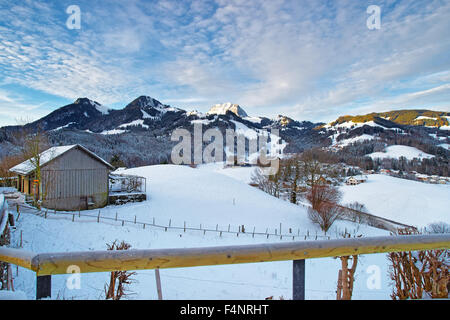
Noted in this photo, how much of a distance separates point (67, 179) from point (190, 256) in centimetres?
2298

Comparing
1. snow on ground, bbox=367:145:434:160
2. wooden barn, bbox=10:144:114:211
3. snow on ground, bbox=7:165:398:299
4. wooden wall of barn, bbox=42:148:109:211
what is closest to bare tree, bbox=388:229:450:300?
A: snow on ground, bbox=7:165:398:299

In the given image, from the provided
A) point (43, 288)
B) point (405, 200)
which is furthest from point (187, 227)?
point (405, 200)

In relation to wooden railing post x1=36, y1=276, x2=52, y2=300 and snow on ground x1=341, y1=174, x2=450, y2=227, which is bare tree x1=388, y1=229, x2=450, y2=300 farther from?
snow on ground x1=341, y1=174, x2=450, y2=227

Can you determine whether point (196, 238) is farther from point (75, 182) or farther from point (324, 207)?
point (324, 207)

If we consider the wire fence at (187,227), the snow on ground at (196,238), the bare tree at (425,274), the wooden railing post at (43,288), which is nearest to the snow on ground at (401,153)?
the snow on ground at (196,238)

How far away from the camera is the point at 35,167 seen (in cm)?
1927

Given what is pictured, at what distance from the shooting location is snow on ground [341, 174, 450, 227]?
51.1 metres

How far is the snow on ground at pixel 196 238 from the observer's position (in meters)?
7.85

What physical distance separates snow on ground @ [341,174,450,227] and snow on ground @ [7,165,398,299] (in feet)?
105

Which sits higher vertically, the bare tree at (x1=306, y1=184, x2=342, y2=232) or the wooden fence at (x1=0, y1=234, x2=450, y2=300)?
the wooden fence at (x1=0, y1=234, x2=450, y2=300)

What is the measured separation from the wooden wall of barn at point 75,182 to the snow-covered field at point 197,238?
6.55 feet
